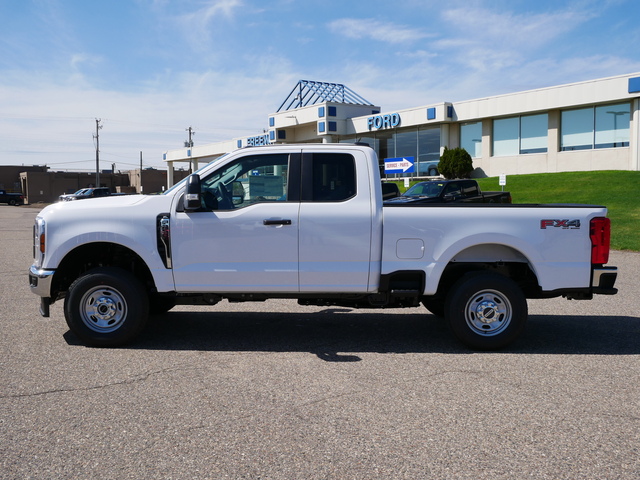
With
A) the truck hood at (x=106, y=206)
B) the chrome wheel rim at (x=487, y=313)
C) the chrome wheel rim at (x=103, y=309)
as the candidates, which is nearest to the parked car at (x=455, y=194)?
the chrome wheel rim at (x=487, y=313)

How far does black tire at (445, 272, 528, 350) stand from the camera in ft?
20.8

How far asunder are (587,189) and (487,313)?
87.6 ft

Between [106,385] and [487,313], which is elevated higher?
[487,313]

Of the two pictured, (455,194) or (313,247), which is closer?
(313,247)

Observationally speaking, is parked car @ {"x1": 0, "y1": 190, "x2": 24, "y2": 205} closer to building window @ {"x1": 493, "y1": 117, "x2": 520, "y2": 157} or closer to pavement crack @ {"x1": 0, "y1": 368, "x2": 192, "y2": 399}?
building window @ {"x1": 493, "y1": 117, "x2": 520, "y2": 157}

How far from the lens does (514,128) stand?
39125mm

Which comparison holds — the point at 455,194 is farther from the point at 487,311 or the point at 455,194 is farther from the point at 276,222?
the point at 276,222

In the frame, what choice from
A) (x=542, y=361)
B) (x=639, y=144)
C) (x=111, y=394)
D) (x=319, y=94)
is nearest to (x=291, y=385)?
(x=111, y=394)

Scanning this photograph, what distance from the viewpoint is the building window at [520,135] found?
123 ft

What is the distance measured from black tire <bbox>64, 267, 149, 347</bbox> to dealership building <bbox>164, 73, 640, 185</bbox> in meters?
22.9

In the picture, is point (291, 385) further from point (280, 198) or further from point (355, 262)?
point (280, 198)

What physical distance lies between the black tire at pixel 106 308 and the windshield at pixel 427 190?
1835 cm

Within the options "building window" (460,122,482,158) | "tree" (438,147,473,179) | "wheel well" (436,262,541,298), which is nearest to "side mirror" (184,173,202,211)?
"wheel well" (436,262,541,298)

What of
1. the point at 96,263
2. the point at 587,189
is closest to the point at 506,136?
the point at 587,189
